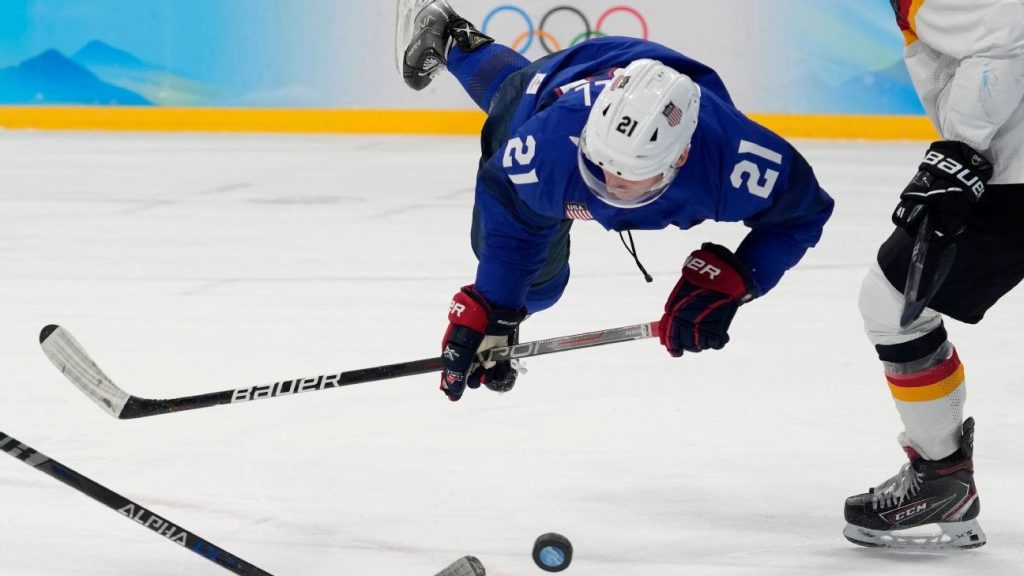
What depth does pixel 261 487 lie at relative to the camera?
2748mm

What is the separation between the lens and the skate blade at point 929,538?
2.46 metres


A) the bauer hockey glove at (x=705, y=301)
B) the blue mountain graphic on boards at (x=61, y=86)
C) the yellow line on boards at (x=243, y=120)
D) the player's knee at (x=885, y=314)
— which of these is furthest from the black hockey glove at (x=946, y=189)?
the blue mountain graphic on boards at (x=61, y=86)

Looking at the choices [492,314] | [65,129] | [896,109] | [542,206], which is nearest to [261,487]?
[492,314]

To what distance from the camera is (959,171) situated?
7.23 ft

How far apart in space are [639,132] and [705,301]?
1.46 ft

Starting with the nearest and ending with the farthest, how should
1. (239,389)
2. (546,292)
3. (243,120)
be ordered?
(239,389) < (546,292) < (243,120)

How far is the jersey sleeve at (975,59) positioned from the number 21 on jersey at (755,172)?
299 mm

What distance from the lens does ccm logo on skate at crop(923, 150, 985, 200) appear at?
2.20 m

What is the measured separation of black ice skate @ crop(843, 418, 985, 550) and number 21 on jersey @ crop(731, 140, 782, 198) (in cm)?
63

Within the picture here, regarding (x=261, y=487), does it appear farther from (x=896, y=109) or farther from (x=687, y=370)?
(x=896, y=109)

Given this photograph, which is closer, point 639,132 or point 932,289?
point 639,132

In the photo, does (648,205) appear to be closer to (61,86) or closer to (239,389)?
(239,389)

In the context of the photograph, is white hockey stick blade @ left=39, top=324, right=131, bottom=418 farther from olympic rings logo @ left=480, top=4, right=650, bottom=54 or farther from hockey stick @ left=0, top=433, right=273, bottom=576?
olympic rings logo @ left=480, top=4, right=650, bottom=54

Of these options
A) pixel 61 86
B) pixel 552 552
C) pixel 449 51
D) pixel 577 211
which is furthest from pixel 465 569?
pixel 61 86
